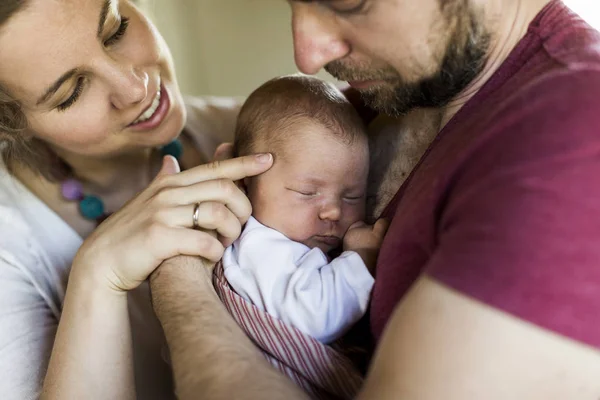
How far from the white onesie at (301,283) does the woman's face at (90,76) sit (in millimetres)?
468

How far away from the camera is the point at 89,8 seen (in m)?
1.18

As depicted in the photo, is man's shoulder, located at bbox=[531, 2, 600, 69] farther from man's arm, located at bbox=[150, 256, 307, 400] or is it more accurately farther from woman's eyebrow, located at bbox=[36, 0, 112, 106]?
woman's eyebrow, located at bbox=[36, 0, 112, 106]

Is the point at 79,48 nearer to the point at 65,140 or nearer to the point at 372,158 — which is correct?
the point at 65,140

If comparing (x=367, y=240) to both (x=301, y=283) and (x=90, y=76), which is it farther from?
(x=90, y=76)

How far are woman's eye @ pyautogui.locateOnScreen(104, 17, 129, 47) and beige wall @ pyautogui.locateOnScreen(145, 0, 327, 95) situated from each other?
1.09m

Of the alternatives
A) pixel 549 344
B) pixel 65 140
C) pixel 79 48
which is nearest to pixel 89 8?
pixel 79 48

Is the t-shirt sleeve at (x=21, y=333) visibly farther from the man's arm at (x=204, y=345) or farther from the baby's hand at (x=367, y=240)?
the baby's hand at (x=367, y=240)

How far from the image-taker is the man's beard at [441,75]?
2.80ft

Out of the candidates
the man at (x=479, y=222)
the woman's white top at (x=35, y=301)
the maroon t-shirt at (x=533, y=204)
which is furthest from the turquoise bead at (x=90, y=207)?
the maroon t-shirt at (x=533, y=204)

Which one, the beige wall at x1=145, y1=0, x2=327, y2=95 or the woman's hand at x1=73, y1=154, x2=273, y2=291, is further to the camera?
the beige wall at x1=145, y1=0, x2=327, y2=95

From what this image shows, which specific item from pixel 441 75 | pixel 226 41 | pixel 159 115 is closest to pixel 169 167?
pixel 159 115

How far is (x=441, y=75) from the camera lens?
895 millimetres

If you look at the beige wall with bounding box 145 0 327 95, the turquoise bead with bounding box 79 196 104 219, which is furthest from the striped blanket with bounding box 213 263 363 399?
the beige wall with bounding box 145 0 327 95

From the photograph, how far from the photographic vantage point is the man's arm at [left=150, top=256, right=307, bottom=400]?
30.7 inches
